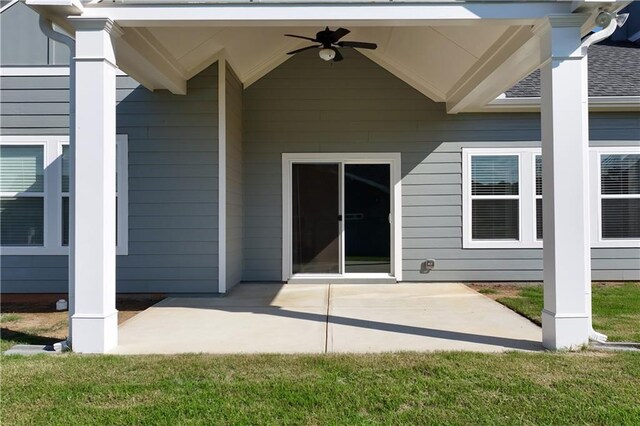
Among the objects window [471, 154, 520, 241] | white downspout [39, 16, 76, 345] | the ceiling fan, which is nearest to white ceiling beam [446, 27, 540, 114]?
window [471, 154, 520, 241]

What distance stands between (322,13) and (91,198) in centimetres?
258

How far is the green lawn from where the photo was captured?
4.73 metres

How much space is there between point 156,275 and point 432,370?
453 centimetres

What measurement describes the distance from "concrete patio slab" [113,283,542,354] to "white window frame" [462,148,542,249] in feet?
4.08

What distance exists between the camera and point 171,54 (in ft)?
19.2

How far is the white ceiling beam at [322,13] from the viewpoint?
4207 millimetres

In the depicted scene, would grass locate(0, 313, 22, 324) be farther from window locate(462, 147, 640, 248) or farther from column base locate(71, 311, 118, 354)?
window locate(462, 147, 640, 248)

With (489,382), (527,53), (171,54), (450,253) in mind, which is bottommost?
(489,382)

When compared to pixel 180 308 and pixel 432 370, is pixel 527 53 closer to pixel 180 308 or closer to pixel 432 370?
pixel 432 370

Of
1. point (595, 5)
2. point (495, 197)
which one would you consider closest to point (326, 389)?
point (595, 5)

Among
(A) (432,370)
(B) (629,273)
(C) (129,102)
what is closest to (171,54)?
(C) (129,102)

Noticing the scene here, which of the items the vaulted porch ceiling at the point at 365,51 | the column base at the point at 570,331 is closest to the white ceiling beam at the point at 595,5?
the vaulted porch ceiling at the point at 365,51

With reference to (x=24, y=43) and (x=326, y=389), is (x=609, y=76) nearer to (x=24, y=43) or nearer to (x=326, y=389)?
(x=326, y=389)

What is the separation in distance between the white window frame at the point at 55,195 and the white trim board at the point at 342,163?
2.45m
